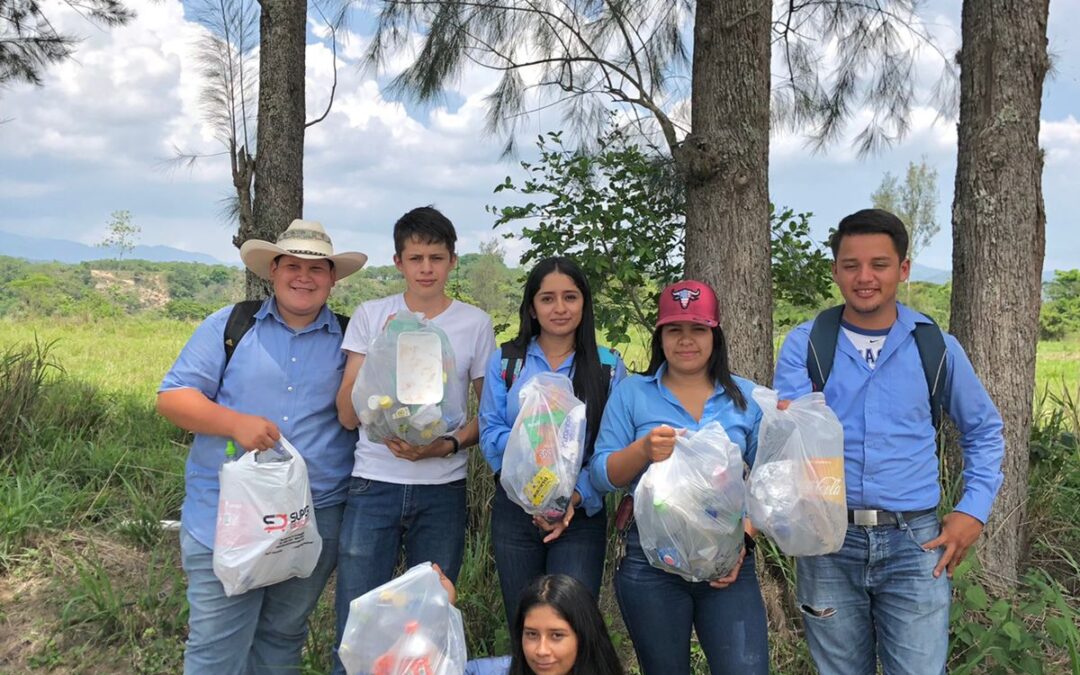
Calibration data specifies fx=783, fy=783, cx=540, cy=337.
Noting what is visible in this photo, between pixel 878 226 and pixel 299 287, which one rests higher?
pixel 878 226

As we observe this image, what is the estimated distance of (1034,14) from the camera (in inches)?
140

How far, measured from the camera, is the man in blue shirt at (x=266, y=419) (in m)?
2.42

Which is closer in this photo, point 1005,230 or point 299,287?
point 299,287

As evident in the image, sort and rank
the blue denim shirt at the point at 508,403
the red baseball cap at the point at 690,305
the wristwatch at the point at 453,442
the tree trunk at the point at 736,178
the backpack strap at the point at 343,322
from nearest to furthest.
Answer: the red baseball cap at the point at 690,305 → the blue denim shirt at the point at 508,403 → the wristwatch at the point at 453,442 → the backpack strap at the point at 343,322 → the tree trunk at the point at 736,178

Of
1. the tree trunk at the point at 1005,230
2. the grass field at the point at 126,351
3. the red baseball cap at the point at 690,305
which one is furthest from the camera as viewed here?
the grass field at the point at 126,351

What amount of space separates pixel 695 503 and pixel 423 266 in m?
1.18

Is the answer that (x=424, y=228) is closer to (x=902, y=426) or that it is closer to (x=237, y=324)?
(x=237, y=324)

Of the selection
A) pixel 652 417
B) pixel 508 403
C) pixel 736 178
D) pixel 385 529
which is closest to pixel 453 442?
pixel 508 403

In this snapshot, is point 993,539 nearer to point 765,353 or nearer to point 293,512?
point 765,353

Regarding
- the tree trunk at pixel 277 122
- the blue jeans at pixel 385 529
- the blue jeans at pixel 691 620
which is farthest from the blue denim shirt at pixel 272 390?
the tree trunk at pixel 277 122

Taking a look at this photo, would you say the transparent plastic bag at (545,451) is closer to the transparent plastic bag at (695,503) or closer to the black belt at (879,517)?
the transparent plastic bag at (695,503)

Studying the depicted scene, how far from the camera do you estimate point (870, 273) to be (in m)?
2.19

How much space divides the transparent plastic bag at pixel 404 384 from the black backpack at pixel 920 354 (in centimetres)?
110

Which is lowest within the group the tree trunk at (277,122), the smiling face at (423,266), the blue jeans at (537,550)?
the blue jeans at (537,550)
